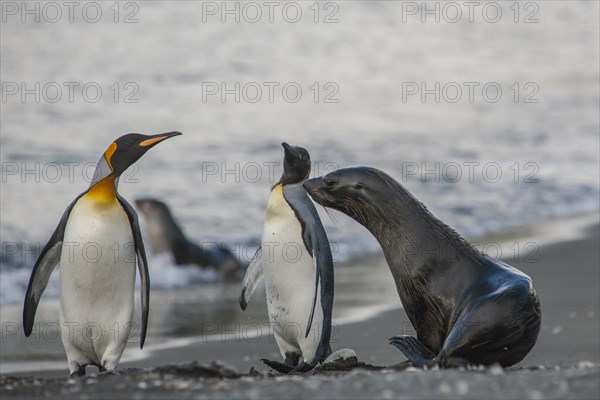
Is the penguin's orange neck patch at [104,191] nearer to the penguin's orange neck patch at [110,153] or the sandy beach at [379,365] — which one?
the penguin's orange neck patch at [110,153]

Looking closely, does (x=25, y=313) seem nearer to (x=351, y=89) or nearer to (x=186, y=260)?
(x=186, y=260)

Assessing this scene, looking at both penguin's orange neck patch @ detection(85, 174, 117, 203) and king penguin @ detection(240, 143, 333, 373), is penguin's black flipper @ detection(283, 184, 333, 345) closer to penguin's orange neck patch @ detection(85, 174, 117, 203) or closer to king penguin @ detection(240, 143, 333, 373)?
king penguin @ detection(240, 143, 333, 373)

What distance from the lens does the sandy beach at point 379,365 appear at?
459 centimetres

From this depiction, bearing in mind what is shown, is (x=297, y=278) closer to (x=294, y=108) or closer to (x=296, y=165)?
(x=296, y=165)

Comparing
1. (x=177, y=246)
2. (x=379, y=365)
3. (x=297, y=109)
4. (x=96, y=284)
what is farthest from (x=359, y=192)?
(x=297, y=109)

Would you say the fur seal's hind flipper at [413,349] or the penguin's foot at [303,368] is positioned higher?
the fur seal's hind flipper at [413,349]

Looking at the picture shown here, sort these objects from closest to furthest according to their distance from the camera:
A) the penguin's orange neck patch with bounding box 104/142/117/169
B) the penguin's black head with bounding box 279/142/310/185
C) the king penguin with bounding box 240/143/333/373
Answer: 1. the penguin's orange neck patch with bounding box 104/142/117/169
2. the king penguin with bounding box 240/143/333/373
3. the penguin's black head with bounding box 279/142/310/185

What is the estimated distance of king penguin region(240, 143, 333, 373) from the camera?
6.68 metres

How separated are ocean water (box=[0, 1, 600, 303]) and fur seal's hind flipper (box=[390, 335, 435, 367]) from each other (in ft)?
16.5

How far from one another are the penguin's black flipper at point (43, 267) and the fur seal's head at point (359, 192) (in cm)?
126

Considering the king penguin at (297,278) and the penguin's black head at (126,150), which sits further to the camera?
the king penguin at (297,278)

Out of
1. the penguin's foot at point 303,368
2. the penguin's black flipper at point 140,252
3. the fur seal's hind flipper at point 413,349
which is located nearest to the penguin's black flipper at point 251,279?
the penguin's foot at point 303,368

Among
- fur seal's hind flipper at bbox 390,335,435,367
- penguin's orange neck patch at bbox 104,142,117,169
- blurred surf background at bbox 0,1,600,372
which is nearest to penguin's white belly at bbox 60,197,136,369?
penguin's orange neck patch at bbox 104,142,117,169

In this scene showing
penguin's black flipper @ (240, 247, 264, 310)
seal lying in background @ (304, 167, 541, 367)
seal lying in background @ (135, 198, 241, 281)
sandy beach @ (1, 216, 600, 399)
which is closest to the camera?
sandy beach @ (1, 216, 600, 399)
